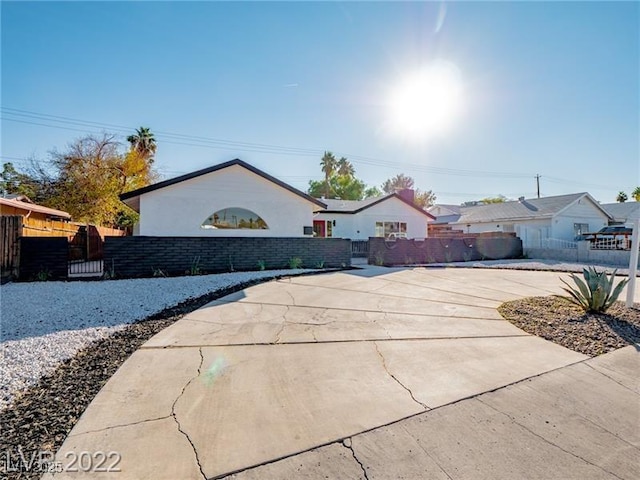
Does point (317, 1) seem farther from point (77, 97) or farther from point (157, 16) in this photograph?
point (77, 97)

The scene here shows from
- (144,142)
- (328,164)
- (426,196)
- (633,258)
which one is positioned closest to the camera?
(633,258)

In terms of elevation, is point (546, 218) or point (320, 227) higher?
point (546, 218)

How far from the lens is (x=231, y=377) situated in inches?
124

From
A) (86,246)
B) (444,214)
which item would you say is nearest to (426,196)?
(444,214)

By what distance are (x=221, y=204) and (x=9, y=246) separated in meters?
6.65

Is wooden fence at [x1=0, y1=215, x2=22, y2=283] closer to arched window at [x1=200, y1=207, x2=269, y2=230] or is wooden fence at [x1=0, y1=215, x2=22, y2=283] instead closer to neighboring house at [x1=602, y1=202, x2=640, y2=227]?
arched window at [x1=200, y1=207, x2=269, y2=230]

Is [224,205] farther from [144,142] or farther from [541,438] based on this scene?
[144,142]

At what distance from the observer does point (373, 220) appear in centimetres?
2247

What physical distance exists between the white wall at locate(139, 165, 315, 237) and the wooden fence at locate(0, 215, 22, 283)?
12.8 ft

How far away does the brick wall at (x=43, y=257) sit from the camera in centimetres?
851

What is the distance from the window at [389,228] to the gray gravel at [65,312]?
48.7ft

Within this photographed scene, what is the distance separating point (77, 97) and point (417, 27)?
13.0m

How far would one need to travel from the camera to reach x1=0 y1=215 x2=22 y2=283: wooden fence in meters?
8.29

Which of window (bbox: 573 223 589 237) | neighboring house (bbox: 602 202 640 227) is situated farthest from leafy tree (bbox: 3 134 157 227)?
neighboring house (bbox: 602 202 640 227)
